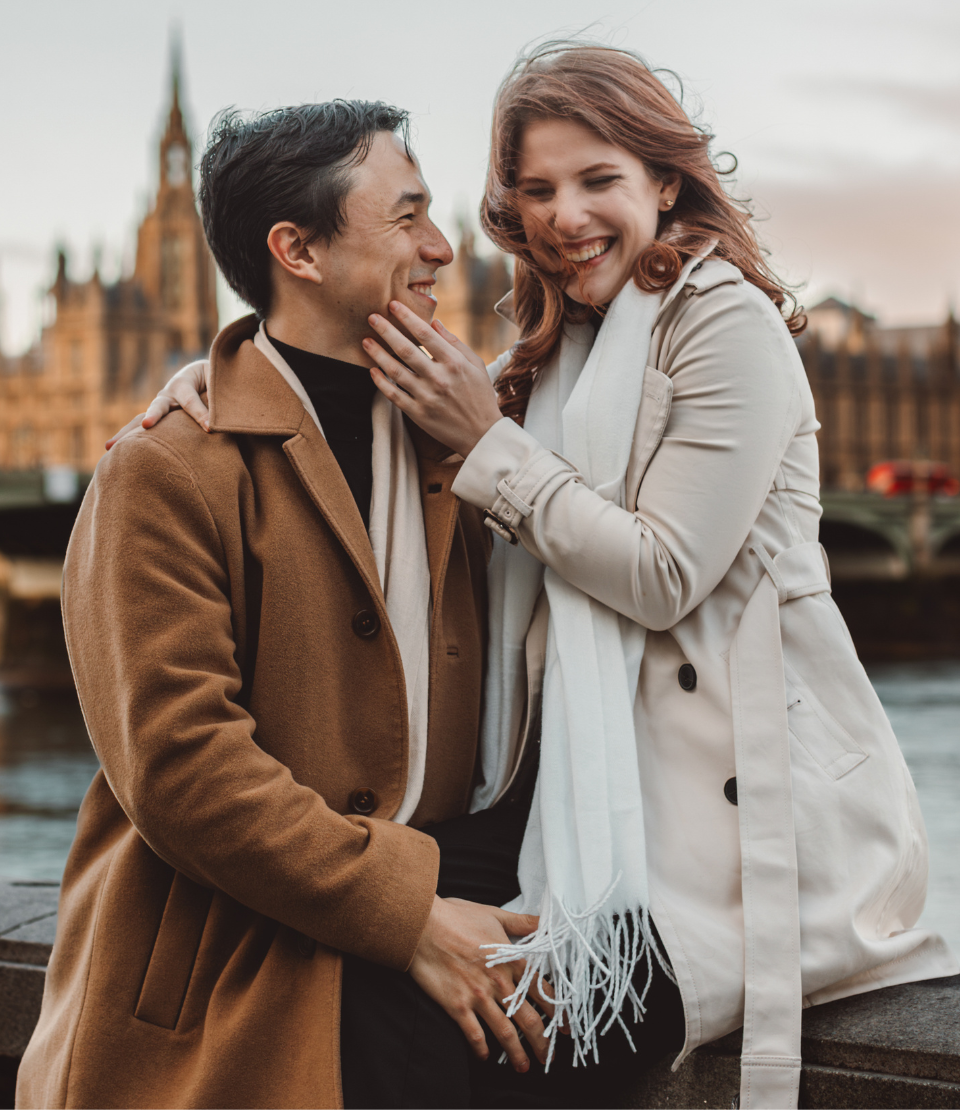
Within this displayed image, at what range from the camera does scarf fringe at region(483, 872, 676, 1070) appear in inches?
47.3

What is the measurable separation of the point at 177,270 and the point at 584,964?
54.8m

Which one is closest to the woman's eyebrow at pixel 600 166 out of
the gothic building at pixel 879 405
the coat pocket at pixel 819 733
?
the coat pocket at pixel 819 733

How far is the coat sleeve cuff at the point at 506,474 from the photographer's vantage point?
1.32m

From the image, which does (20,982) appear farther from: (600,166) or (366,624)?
(600,166)

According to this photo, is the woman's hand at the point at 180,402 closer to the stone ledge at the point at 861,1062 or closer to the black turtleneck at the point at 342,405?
the black turtleneck at the point at 342,405

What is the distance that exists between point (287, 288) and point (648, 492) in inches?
19.0

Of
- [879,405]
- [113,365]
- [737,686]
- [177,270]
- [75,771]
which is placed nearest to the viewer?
[737,686]

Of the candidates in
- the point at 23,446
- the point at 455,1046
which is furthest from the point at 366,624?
the point at 23,446

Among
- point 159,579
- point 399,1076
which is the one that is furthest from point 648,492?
point 399,1076

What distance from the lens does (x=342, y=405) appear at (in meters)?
1.46

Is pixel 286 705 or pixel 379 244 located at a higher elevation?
pixel 379 244

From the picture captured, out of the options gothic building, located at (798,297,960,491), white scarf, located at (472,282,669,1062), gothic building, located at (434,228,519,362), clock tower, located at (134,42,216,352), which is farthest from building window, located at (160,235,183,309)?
white scarf, located at (472,282,669,1062)

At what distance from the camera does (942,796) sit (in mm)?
9445

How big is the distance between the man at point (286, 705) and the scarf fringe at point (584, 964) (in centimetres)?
3
